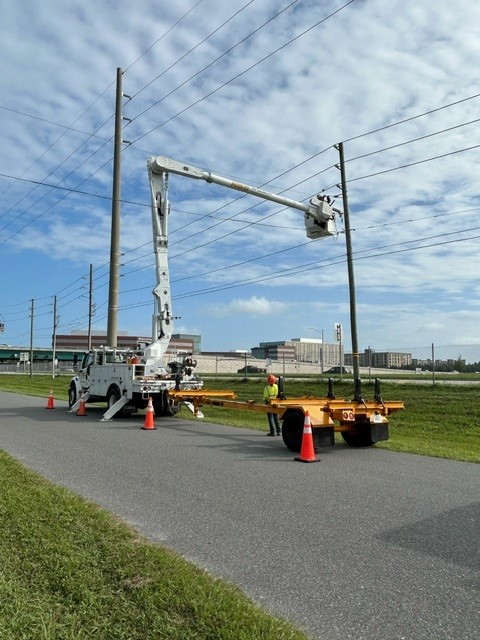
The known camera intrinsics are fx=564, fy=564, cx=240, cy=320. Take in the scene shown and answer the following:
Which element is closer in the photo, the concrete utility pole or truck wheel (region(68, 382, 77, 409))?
truck wheel (region(68, 382, 77, 409))

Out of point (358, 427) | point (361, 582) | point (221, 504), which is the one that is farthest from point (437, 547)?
point (358, 427)

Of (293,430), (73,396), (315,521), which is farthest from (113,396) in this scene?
(315,521)

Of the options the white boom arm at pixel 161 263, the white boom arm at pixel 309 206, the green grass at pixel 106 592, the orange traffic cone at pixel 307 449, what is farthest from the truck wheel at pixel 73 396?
the green grass at pixel 106 592

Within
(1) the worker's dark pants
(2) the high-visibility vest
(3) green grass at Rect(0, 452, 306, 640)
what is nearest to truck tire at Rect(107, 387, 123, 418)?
(2) the high-visibility vest

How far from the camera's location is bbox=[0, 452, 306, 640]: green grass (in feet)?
11.1

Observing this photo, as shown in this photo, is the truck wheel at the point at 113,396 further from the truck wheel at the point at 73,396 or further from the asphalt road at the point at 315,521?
the asphalt road at the point at 315,521

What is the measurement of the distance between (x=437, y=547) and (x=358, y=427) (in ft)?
21.5

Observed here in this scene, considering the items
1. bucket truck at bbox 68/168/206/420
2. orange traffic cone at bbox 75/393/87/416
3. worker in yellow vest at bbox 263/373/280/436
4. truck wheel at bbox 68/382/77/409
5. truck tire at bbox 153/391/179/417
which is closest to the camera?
worker in yellow vest at bbox 263/373/280/436

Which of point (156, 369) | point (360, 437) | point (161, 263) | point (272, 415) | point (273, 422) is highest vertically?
point (161, 263)

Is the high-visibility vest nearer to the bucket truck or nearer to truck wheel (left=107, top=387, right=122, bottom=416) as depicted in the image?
the bucket truck

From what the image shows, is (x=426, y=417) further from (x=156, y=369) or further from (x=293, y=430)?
(x=293, y=430)

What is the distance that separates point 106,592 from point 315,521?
2658mm

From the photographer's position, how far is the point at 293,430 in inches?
421

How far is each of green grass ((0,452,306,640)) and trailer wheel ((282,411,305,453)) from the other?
5515mm
